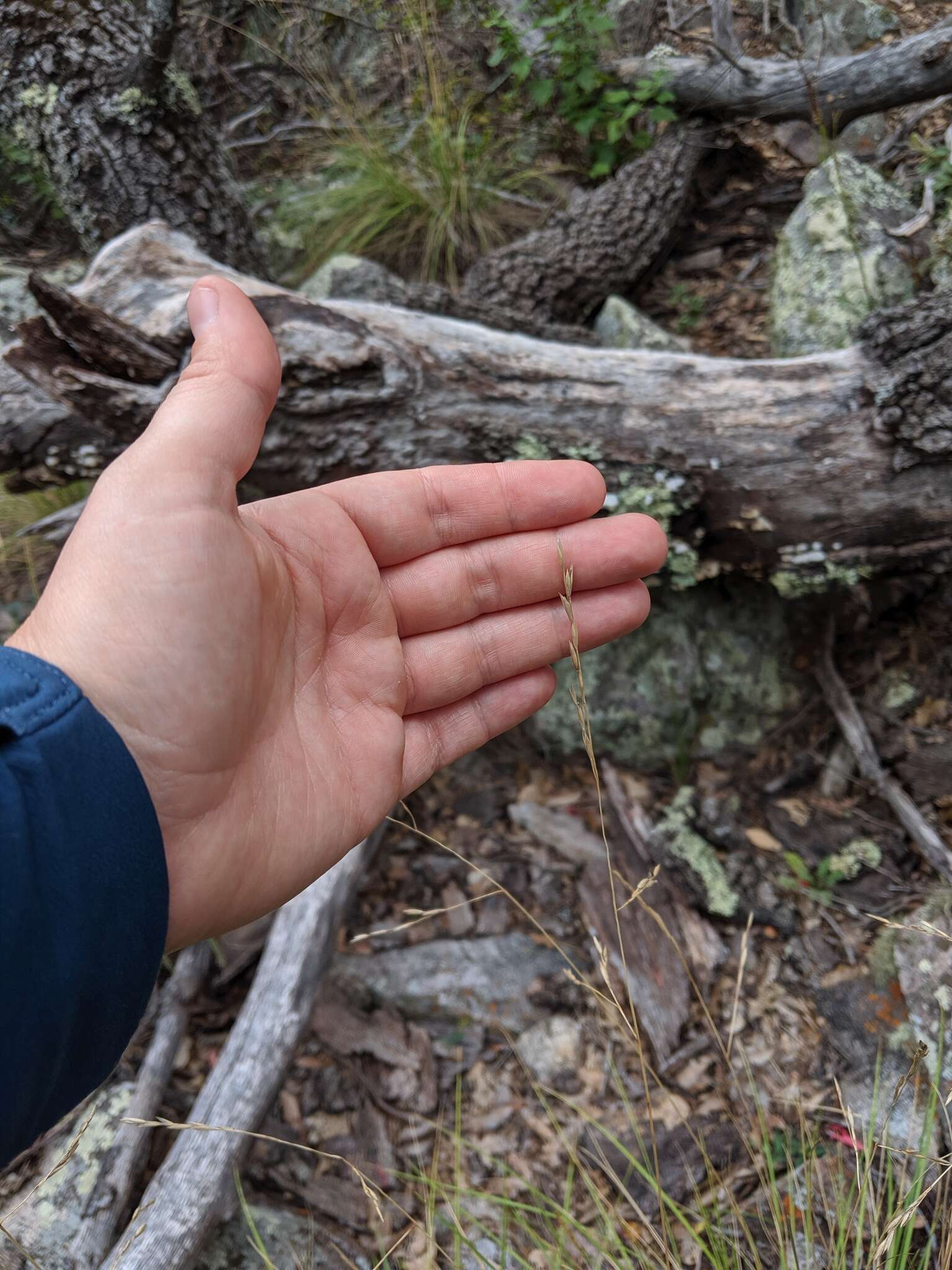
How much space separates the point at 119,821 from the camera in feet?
4.23

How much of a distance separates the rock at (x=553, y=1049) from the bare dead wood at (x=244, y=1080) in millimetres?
661

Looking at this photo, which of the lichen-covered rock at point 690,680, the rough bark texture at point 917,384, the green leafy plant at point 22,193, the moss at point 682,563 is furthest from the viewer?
the green leafy plant at point 22,193

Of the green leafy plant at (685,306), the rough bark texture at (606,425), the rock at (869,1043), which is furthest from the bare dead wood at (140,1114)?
the green leafy plant at (685,306)

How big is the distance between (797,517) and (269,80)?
209 inches

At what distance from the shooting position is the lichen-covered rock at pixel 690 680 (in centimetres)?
281

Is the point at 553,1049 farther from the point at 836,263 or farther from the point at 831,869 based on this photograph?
the point at 836,263

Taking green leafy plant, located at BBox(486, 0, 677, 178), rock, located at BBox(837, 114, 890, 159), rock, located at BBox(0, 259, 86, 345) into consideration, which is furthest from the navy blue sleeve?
rock, located at BBox(837, 114, 890, 159)

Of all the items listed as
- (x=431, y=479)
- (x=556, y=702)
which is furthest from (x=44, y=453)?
(x=556, y=702)

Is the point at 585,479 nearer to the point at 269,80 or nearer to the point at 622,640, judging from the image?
the point at 622,640

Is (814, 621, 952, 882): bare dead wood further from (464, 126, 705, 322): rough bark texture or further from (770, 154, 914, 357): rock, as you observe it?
(464, 126, 705, 322): rough bark texture

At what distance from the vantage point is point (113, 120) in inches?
132

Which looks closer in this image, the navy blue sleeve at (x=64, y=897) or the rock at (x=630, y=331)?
the navy blue sleeve at (x=64, y=897)

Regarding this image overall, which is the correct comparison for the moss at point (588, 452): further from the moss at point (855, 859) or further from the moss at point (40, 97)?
the moss at point (40, 97)

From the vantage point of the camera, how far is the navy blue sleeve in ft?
3.83
